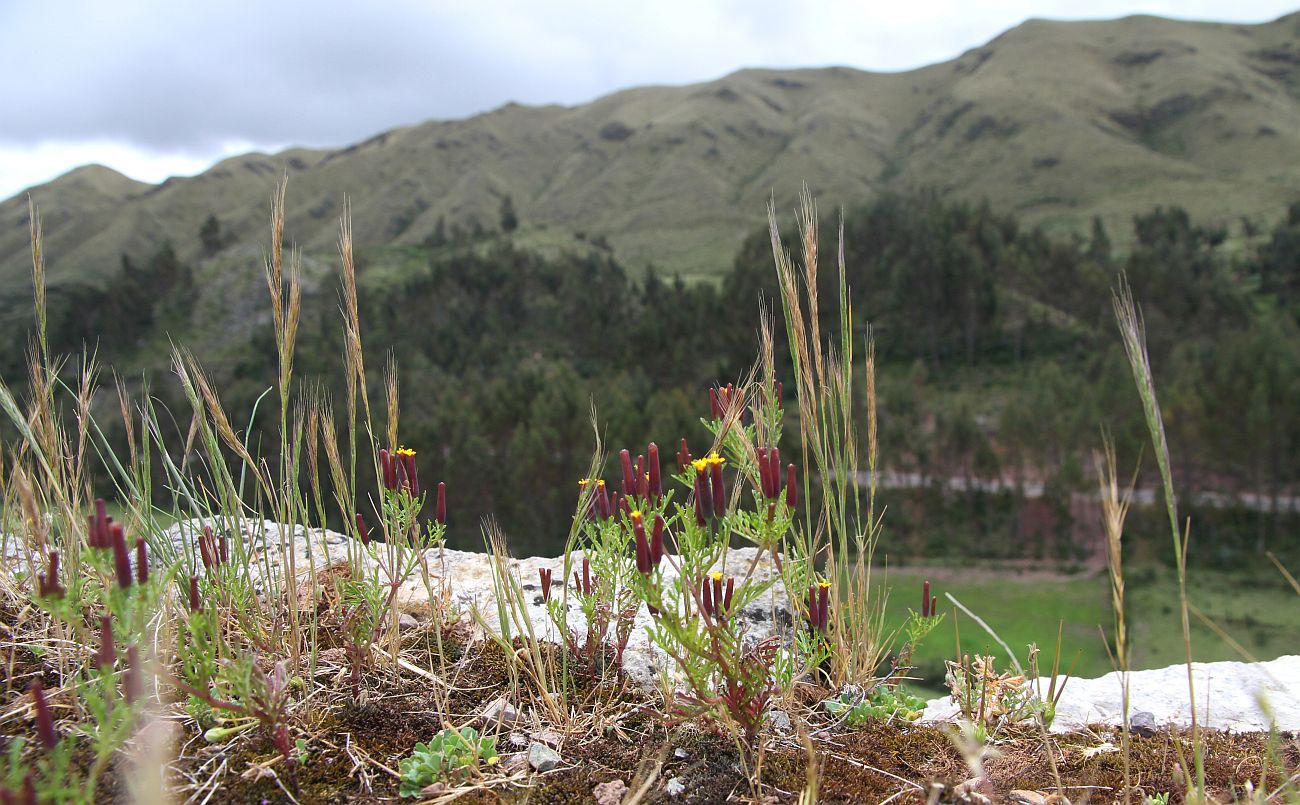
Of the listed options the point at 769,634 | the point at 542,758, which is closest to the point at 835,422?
the point at 769,634

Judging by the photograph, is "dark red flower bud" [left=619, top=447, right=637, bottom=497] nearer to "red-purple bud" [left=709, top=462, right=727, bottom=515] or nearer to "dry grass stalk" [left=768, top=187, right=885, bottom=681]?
"red-purple bud" [left=709, top=462, right=727, bottom=515]

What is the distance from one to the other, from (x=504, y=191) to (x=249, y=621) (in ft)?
500

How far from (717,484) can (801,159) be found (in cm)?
14920

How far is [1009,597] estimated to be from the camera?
2431cm

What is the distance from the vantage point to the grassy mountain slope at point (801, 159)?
98812mm

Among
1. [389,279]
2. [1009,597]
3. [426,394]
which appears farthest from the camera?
[389,279]

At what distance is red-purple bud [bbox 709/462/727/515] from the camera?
1795mm

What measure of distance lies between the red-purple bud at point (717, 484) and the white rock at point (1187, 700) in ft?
3.15

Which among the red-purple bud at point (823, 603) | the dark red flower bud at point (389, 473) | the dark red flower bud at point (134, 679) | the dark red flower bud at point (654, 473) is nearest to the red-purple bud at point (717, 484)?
the dark red flower bud at point (654, 473)

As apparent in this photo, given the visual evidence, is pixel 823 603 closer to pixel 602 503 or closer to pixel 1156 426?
pixel 602 503

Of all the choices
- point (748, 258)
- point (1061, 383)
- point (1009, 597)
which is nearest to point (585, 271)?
point (748, 258)

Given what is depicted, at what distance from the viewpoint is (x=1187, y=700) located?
8.05 ft

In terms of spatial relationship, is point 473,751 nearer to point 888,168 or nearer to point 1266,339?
point 1266,339

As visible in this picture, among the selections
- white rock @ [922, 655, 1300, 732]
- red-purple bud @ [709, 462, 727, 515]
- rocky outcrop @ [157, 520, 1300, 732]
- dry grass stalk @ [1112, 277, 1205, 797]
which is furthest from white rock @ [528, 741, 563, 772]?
dry grass stalk @ [1112, 277, 1205, 797]
